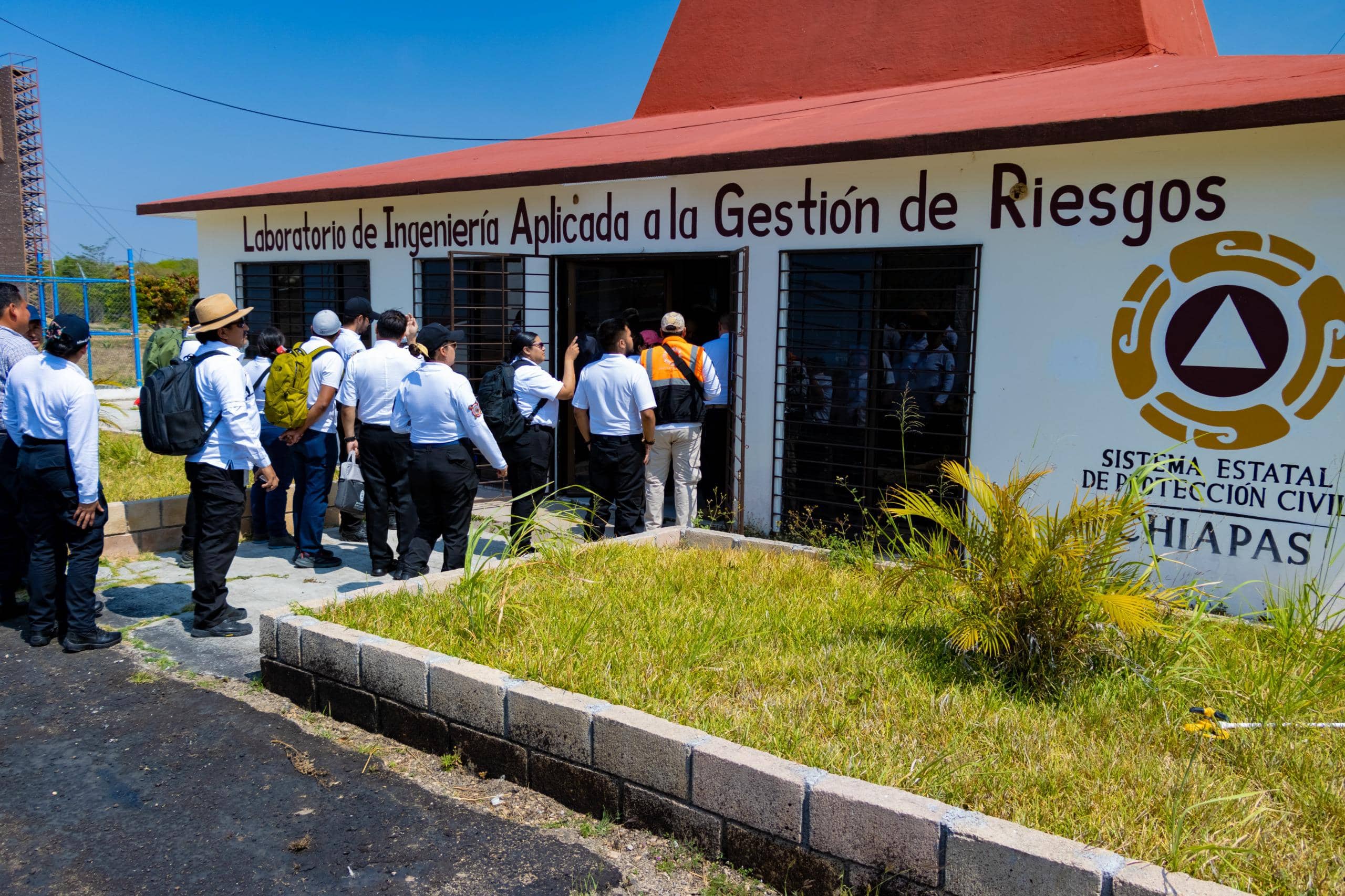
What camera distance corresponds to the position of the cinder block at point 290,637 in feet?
15.9

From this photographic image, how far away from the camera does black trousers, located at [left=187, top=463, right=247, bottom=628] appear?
5.63 meters

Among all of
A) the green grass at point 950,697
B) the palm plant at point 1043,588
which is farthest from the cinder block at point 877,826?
the palm plant at point 1043,588

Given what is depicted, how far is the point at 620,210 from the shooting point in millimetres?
8773

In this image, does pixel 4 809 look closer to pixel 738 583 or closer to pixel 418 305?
pixel 738 583

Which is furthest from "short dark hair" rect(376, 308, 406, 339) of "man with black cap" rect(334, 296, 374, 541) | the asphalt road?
the asphalt road

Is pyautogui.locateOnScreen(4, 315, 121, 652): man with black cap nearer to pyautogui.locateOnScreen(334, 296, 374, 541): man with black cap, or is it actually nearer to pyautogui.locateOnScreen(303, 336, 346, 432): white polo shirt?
pyautogui.locateOnScreen(303, 336, 346, 432): white polo shirt

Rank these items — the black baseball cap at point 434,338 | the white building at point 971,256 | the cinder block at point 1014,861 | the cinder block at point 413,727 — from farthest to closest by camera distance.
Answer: the black baseball cap at point 434,338, the white building at point 971,256, the cinder block at point 413,727, the cinder block at point 1014,861

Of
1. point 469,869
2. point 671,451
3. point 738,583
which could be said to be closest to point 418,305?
point 671,451

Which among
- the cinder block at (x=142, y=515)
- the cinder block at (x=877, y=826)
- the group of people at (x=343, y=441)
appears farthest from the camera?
the cinder block at (x=142, y=515)

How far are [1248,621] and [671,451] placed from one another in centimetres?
392

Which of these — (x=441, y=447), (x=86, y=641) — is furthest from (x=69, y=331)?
(x=441, y=447)

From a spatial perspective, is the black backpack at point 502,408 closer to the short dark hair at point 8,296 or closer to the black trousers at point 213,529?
the black trousers at point 213,529

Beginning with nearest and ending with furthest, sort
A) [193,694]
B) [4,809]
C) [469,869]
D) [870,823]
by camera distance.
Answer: [870,823]
[469,869]
[4,809]
[193,694]

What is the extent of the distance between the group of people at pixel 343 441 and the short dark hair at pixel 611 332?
0.01 m
